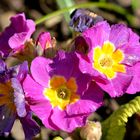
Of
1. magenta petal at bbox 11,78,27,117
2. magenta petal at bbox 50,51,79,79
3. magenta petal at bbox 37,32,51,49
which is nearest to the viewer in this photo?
magenta petal at bbox 11,78,27,117

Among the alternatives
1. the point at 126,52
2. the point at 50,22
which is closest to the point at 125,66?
the point at 126,52

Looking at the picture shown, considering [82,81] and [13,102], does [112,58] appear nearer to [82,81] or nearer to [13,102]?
[82,81]

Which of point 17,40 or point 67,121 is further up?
point 17,40

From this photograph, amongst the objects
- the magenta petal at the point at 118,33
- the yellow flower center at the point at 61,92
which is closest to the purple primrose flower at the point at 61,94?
the yellow flower center at the point at 61,92

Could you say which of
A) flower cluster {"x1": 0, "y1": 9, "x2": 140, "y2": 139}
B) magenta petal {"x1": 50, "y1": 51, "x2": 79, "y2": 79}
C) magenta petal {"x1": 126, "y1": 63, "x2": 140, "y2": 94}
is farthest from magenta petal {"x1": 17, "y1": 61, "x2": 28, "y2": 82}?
magenta petal {"x1": 126, "y1": 63, "x2": 140, "y2": 94}

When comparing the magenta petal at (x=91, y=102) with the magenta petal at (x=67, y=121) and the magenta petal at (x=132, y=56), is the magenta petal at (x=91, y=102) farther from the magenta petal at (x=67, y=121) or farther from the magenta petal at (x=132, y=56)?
the magenta petal at (x=132, y=56)

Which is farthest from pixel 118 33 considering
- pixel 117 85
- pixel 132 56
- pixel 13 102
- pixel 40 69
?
pixel 13 102

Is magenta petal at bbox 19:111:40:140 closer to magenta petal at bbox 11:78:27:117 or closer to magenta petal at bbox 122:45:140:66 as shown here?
magenta petal at bbox 11:78:27:117
